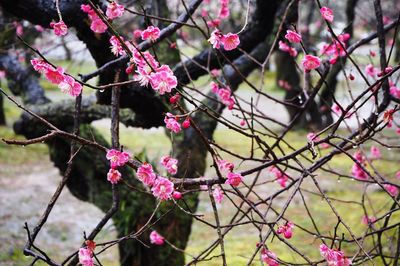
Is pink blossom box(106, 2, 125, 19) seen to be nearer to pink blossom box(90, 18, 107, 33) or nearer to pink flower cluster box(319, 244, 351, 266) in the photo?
pink blossom box(90, 18, 107, 33)

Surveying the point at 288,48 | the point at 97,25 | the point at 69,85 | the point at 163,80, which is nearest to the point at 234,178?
the point at 163,80

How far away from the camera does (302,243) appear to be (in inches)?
233

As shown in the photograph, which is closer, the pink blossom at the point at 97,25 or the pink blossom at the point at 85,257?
the pink blossom at the point at 85,257

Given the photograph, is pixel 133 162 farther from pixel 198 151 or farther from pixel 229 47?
pixel 198 151

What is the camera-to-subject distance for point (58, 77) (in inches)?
68.6

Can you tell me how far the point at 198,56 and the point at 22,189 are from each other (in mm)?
5523

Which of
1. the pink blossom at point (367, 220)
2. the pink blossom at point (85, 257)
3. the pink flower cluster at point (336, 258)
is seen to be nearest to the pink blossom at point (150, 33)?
the pink blossom at point (85, 257)

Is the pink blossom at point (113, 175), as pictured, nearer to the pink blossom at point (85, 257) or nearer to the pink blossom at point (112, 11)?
the pink blossom at point (85, 257)

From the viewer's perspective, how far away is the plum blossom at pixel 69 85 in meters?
1.76

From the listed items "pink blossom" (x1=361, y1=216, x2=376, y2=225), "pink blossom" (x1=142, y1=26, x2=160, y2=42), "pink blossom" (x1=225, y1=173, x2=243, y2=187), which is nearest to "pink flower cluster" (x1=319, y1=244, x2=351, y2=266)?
"pink blossom" (x1=225, y1=173, x2=243, y2=187)

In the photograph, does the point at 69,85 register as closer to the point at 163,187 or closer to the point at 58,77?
the point at 58,77

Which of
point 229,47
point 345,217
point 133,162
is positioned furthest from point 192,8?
point 345,217

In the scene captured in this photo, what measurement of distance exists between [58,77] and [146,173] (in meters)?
0.44

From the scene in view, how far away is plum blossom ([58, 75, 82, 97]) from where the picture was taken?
1.76 meters
